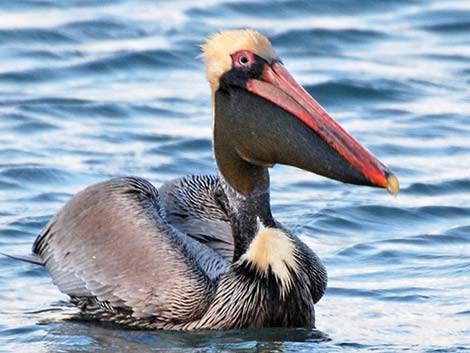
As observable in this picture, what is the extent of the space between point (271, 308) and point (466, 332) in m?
1.04

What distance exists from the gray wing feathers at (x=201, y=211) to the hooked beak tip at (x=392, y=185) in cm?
144

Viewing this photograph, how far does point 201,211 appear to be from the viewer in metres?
8.54

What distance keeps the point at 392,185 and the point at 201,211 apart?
1.79 m

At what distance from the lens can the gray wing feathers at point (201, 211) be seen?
8.32m

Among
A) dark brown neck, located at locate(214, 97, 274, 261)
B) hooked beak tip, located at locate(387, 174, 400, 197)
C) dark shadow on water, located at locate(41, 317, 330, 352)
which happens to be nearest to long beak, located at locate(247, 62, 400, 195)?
hooked beak tip, located at locate(387, 174, 400, 197)

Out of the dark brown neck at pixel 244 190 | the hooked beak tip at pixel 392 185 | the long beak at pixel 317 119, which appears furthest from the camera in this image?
the dark brown neck at pixel 244 190

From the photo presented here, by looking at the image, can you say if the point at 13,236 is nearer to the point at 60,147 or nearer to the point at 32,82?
the point at 60,147

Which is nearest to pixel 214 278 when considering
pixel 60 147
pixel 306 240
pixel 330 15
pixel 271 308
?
pixel 271 308

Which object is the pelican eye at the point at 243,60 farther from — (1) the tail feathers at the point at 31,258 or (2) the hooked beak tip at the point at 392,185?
(1) the tail feathers at the point at 31,258

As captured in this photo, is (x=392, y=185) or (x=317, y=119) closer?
(x=392, y=185)

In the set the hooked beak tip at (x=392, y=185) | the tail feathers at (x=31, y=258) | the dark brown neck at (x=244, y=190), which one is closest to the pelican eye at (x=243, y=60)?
the dark brown neck at (x=244, y=190)

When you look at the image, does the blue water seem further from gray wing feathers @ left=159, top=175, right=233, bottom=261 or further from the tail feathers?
gray wing feathers @ left=159, top=175, right=233, bottom=261

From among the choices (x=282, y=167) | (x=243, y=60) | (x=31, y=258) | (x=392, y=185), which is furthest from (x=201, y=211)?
(x=282, y=167)

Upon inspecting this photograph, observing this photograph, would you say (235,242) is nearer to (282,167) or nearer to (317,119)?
(317,119)
